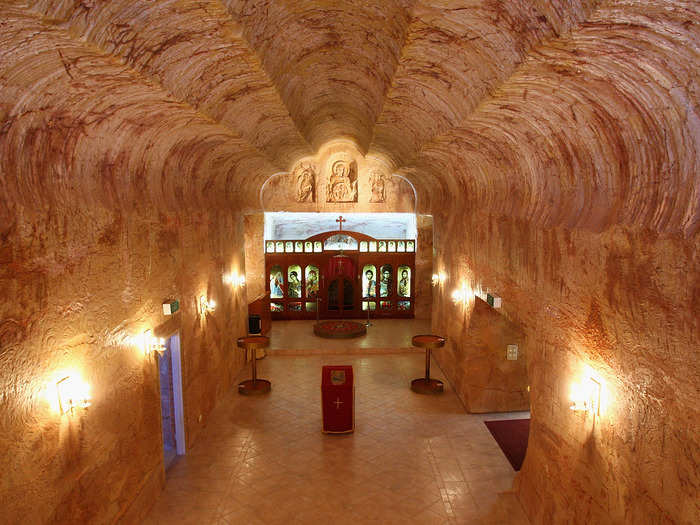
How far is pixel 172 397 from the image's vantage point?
7.93m

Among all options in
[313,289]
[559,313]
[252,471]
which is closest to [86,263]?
[252,471]

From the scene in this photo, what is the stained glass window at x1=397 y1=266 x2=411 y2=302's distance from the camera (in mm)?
16734

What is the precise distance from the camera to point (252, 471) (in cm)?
754

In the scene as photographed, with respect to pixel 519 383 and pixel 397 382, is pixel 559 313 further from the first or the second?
pixel 397 382

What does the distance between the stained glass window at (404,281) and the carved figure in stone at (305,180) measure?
156 inches

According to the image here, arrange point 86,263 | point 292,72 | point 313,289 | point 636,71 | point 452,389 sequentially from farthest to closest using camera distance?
point 313,289, point 452,389, point 292,72, point 86,263, point 636,71

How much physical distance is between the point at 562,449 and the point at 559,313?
1.50 meters

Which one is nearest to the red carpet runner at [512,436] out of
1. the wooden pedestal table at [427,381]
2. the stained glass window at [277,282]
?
the wooden pedestal table at [427,381]

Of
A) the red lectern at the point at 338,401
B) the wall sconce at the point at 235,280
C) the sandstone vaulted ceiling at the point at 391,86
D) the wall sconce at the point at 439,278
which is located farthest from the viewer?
the wall sconce at the point at 439,278

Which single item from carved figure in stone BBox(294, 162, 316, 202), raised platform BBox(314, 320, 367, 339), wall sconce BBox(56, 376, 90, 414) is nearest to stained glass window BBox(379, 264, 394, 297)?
raised platform BBox(314, 320, 367, 339)

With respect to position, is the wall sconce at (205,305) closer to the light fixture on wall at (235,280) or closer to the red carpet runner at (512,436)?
Answer: the light fixture on wall at (235,280)

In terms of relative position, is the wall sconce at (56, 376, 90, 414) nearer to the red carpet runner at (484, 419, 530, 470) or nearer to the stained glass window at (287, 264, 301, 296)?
the red carpet runner at (484, 419, 530, 470)

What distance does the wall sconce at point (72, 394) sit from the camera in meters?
4.54

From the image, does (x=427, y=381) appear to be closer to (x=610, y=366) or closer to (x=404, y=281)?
(x=404, y=281)
